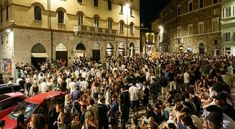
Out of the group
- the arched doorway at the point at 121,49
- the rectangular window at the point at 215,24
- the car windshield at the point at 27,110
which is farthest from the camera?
the arched doorway at the point at 121,49

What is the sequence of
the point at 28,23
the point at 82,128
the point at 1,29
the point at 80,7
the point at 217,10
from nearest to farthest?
the point at 82,128 → the point at 28,23 → the point at 1,29 → the point at 80,7 → the point at 217,10

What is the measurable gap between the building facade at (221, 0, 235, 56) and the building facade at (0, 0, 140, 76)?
Answer: 14885 mm

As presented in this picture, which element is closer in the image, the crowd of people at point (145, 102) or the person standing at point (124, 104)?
the crowd of people at point (145, 102)

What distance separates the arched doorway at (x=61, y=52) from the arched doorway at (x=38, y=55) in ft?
6.59

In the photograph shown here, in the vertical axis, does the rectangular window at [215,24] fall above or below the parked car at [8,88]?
above

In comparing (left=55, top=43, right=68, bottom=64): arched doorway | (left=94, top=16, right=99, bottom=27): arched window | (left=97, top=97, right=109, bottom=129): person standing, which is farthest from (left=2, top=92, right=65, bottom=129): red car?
(left=94, top=16, right=99, bottom=27): arched window

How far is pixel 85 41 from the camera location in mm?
36750

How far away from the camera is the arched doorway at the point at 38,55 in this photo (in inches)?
Result: 1202

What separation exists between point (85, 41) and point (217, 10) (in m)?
21.3

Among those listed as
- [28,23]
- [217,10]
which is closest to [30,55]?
[28,23]

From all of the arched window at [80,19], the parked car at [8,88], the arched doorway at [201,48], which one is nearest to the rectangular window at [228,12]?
the arched doorway at [201,48]

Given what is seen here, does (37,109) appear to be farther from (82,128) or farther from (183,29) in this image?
(183,29)

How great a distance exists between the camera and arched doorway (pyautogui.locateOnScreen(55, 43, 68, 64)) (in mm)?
33281

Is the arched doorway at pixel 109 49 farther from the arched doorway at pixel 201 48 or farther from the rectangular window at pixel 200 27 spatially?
the rectangular window at pixel 200 27
